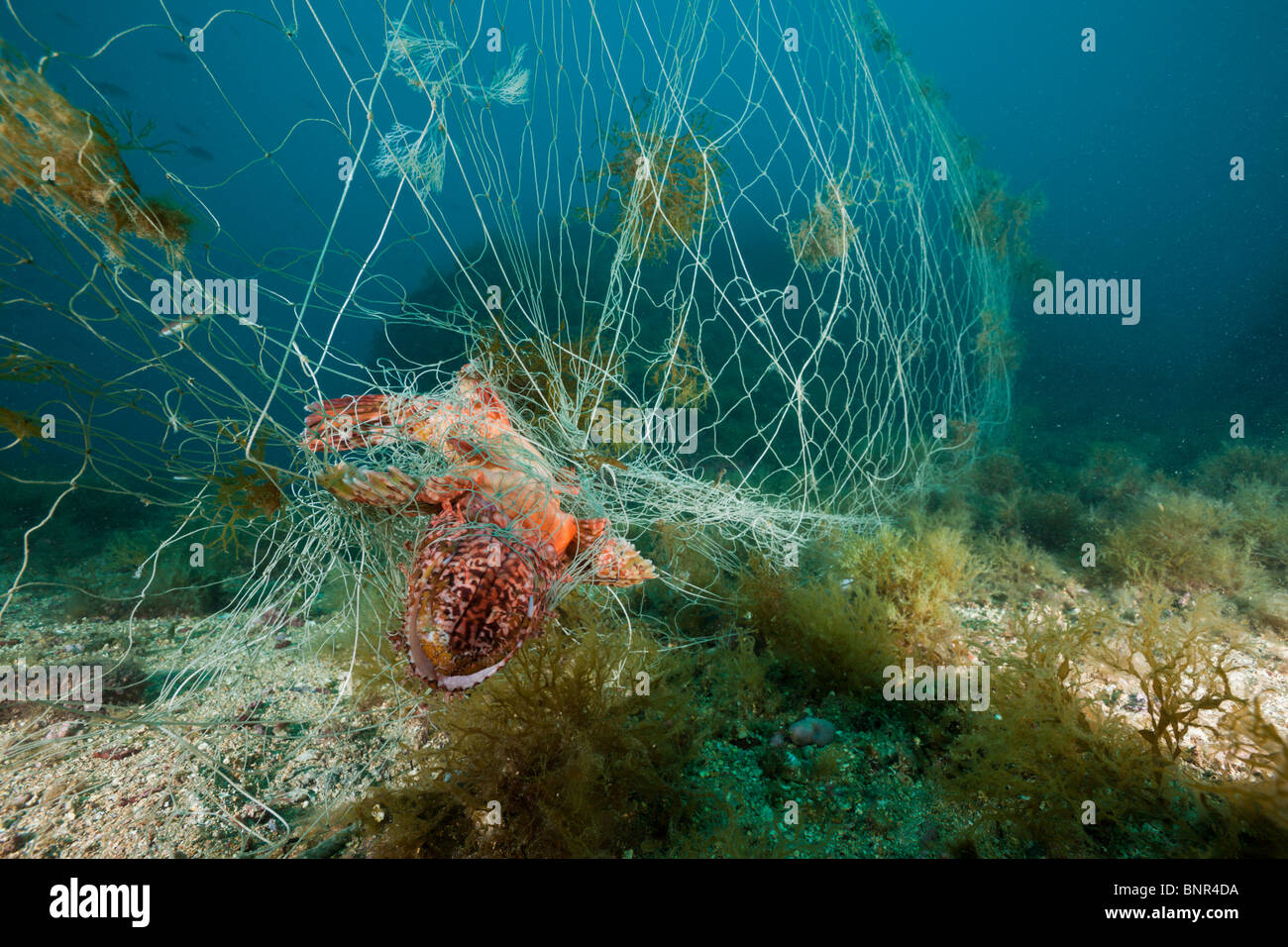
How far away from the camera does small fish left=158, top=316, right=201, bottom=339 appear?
7.71 feet

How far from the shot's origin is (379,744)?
3734 mm

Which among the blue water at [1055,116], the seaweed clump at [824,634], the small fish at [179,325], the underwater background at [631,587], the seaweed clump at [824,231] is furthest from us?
the blue water at [1055,116]

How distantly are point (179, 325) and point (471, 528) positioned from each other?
5.46ft

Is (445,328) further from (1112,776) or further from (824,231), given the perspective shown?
(1112,776)

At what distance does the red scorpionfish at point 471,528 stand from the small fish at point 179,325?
65 centimetres

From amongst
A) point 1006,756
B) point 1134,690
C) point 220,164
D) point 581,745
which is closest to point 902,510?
point 1134,690

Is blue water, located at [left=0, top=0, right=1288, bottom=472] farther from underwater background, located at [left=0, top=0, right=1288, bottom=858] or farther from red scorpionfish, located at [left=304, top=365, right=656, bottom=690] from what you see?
red scorpionfish, located at [left=304, top=365, right=656, bottom=690]

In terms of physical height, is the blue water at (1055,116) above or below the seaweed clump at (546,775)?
above

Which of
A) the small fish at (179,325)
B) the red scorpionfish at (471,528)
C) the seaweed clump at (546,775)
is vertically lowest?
the seaweed clump at (546,775)

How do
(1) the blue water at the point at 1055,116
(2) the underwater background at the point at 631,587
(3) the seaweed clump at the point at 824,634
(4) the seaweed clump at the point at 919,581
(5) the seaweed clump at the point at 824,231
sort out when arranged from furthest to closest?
1. (1) the blue water at the point at 1055,116
2. (5) the seaweed clump at the point at 824,231
3. (4) the seaweed clump at the point at 919,581
4. (3) the seaweed clump at the point at 824,634
5. (2) the underwater background at the point at 631,587

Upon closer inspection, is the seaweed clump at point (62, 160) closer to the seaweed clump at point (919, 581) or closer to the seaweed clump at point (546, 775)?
the seaweed clump at point (546, 775)

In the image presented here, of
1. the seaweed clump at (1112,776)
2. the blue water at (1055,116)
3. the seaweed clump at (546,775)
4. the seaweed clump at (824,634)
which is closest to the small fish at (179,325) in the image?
the seaweed clump at (546,775)

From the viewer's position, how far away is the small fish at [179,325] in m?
2.35
